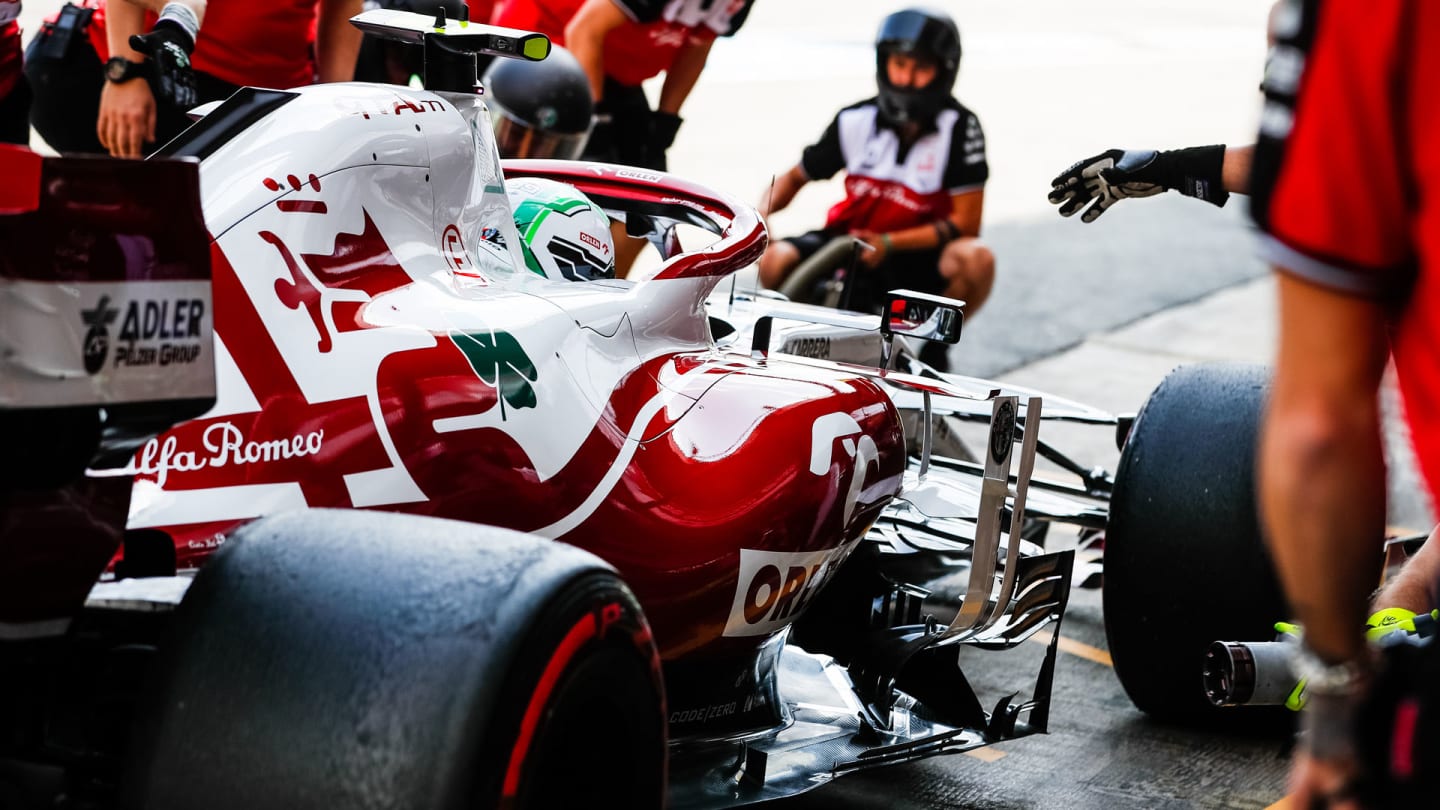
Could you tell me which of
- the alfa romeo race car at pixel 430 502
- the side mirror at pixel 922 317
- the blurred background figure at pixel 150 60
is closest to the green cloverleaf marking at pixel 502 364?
the alfa romeo race car at pixel 430 502

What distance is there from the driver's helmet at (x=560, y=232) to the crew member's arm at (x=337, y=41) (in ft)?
4.53

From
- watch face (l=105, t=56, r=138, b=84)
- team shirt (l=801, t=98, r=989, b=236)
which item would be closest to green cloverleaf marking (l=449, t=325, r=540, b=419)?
watch face (l=105, t=56, r=138, b=84)

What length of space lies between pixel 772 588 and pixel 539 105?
9.56 ft

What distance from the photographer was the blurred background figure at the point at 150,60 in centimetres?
396

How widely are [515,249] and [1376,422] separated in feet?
7.02

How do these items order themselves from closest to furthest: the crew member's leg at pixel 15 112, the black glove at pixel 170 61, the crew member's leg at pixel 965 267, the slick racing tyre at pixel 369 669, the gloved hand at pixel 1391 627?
1. the slick racing tyre at pixel 369 669
2. the gloved hand at pixel 1391 627
3. the black glove at pixel 170 61
4. the crew member's leg at pixel 15 112
5. the crew member's leg at pixel 965 267

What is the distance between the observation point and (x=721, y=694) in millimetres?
3402

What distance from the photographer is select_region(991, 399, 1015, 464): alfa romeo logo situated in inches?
144

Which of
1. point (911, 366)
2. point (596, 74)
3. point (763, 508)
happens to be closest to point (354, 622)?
point (763, 508)

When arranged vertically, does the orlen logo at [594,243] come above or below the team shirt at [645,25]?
below

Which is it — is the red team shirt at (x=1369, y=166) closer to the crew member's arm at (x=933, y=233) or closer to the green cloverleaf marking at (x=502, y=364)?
the green cloverleaf marking at (x=502, y=364)

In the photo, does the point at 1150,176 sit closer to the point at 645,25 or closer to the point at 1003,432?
the point at 1003,432

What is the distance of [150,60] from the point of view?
13.0 ft

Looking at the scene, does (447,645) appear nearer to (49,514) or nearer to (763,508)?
(49,514)
